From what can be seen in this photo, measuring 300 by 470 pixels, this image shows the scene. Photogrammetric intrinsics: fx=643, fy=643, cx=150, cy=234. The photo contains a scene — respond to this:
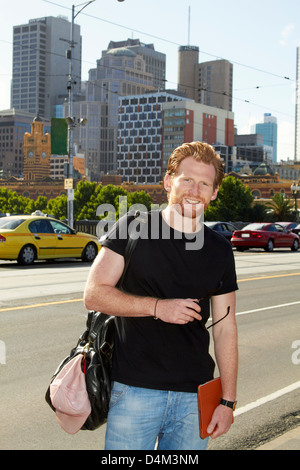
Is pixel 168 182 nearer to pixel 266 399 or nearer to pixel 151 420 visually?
pixel 151 420

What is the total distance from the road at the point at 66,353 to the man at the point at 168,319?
6.84 ft

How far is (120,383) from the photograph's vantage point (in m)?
2.71

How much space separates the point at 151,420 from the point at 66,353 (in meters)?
4.70

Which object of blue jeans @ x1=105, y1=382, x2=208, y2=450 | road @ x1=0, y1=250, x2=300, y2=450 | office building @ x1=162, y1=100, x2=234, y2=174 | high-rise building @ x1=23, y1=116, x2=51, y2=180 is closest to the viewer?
blue jeans @ x1=105, y1=382, x2=208, y2=450

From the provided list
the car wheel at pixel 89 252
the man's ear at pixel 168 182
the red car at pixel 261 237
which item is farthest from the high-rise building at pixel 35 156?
the man's ear at pixel 168 182

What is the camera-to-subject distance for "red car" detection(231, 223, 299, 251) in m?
29.5

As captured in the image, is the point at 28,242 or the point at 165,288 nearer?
the point at 165,288

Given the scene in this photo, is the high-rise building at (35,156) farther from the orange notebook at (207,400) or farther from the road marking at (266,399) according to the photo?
the orange notebook at (207,400)

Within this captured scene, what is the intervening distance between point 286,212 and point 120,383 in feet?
181

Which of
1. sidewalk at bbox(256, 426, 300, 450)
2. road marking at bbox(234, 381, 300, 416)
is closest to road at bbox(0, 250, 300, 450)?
road marking at bbox(234, 381, 300, 416)

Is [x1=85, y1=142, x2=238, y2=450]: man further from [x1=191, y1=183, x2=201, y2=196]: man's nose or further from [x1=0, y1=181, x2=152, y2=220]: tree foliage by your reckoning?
[x1=0, y1=181, x2=152, y2=220]: tree foliage

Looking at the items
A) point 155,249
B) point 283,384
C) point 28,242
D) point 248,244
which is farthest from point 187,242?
point 248,244

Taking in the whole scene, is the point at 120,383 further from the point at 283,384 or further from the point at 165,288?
the point at 283,384

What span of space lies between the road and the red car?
15.1 m
